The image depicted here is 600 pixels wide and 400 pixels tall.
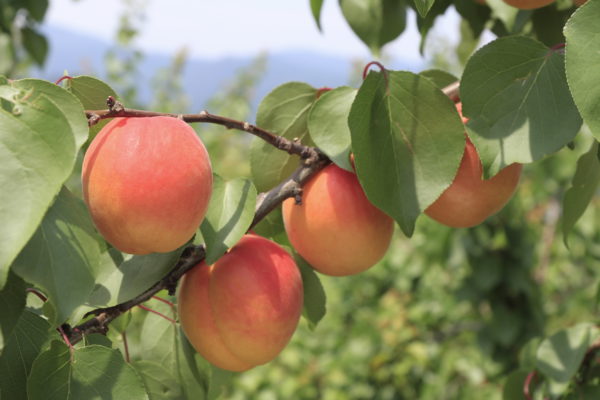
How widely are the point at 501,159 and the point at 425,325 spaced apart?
75.7 inches

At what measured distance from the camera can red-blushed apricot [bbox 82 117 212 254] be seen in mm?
514

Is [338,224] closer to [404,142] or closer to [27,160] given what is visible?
[404,142]

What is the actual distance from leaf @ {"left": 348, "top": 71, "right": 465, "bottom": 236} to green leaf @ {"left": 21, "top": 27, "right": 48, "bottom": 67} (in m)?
1.71

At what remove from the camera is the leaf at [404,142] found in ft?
1.91

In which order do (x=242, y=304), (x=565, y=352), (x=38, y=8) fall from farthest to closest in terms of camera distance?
(x=38, y=8) → (x=565, y=352) → (x=242, y=304)

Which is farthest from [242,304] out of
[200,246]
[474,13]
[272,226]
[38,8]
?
[38,8]

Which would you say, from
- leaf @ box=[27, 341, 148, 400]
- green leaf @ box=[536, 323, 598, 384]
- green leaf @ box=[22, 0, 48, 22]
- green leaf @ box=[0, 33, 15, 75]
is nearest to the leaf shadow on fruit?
leaf @ box=[27, 341, 148, 400]

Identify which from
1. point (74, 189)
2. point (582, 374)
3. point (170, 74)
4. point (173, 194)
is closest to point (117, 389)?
point (173, 194)

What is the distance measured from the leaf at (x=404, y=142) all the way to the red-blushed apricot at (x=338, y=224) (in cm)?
9

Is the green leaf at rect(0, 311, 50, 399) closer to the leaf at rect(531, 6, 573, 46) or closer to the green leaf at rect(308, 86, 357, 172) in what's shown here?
the green leaf at rect(308, 86, 357, 172)

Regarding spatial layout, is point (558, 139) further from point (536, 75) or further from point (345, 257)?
point (345, 257)

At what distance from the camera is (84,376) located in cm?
53

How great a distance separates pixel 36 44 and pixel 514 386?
1.74 m

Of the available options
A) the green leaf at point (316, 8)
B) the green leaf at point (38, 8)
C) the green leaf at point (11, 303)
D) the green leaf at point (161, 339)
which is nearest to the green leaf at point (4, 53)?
the green leaf at point (38, 8)
